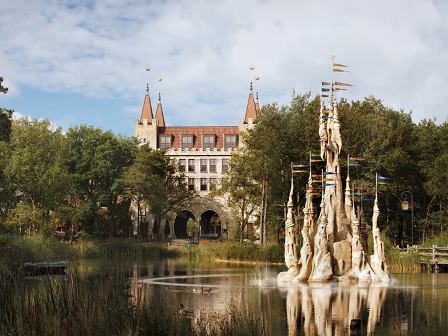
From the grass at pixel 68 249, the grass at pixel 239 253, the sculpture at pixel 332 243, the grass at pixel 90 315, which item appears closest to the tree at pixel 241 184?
the grass at pixel 239 253

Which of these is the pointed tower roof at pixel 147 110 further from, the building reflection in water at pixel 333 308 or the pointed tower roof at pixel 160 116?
the building reflection in water at pixel 333 308

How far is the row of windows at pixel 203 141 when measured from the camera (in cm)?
8100

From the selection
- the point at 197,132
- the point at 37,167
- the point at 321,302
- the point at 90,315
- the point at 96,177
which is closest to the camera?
the point at 90,315

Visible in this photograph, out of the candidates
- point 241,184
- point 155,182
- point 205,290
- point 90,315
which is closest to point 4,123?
point 205,290

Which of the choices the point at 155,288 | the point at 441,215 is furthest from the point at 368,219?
the point at 155,288

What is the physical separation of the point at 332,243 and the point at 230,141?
53876 mm

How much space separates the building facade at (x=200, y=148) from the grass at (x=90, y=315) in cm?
6386

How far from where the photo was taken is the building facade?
78.8 metres

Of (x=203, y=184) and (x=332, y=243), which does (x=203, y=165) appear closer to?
(x=203, y=184)

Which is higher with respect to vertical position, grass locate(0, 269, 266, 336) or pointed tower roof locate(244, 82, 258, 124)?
pointed tower roof locate(244, 82, 258, 124)

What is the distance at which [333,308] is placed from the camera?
757 inches

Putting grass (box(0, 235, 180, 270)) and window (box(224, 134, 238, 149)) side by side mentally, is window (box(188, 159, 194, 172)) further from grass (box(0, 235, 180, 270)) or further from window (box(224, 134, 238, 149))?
grass (box(0, 235, 180, 270))

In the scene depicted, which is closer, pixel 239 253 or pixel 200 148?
pixel 239 253

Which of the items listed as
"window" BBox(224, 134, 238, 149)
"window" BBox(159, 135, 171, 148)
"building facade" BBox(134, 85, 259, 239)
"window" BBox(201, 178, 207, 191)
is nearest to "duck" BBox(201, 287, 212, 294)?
"building facade" BBox(134, 85, 259, 239)
